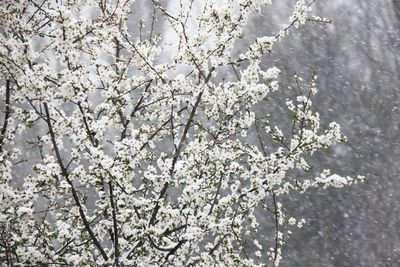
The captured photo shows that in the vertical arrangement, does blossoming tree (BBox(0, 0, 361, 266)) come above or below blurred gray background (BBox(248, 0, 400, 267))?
below

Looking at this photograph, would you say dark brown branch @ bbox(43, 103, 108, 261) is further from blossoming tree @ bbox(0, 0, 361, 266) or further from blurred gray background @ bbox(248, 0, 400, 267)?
blurred gray background @ bbox(248, 0, 400, 267)

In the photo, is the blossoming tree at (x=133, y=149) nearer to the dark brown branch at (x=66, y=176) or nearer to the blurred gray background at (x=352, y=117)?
the dark brown branch at (x=66, y=176)

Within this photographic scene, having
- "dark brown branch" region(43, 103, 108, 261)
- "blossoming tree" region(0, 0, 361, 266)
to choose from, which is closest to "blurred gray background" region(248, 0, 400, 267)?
"blossoming tree" region(0, 0, 361, 266)

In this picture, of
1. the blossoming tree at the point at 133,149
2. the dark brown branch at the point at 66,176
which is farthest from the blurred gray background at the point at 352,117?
the dark brown branch at the point at 66,176

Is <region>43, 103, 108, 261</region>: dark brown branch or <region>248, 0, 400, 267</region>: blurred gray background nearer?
<region>43, 103, 108, 261</region>: dark brown branch

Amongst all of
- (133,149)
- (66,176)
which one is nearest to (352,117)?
(133,149)

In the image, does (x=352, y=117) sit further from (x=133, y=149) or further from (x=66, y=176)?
(x=66, y=176)

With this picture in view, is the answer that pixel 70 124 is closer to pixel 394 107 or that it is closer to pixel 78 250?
pixel 78 250

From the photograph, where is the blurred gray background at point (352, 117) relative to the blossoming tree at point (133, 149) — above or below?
above

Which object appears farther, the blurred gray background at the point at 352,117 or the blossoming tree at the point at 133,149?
the blurred gray background at the point at 352,117

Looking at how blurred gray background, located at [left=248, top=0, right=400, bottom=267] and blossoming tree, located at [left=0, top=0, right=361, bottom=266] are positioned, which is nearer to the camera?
blossoming tree, located at [left=0, top=0, right=361, bottom=266]

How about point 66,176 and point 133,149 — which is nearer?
point 66,176

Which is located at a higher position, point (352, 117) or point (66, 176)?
point (352, 117)

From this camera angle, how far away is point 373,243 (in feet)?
50.1
